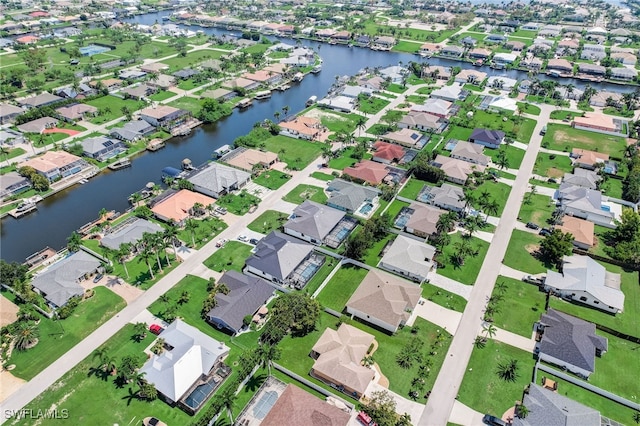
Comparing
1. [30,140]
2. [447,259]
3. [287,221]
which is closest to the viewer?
[447,259]

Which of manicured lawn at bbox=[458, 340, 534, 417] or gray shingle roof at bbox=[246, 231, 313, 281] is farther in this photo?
gray shingle roof at bbox=[246, 231, 313, 281]

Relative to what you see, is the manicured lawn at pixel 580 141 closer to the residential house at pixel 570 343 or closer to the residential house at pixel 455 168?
the residential house at pixel 455 168

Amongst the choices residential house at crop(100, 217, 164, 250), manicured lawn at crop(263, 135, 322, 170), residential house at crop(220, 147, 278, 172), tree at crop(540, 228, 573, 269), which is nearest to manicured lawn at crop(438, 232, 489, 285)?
tree at crop(540, 228, 573, 269)

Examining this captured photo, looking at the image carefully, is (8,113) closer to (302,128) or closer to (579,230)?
(302,128)

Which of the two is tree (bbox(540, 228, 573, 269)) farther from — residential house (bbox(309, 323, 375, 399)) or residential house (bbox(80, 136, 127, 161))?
residential house (bbox(80, 136, 127, 161))

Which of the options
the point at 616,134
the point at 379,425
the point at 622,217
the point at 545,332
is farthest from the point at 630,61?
the point at 379,425

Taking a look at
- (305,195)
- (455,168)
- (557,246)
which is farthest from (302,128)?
(557,246)

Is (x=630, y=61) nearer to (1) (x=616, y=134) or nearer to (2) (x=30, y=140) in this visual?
(1) (x=616, y=134)
